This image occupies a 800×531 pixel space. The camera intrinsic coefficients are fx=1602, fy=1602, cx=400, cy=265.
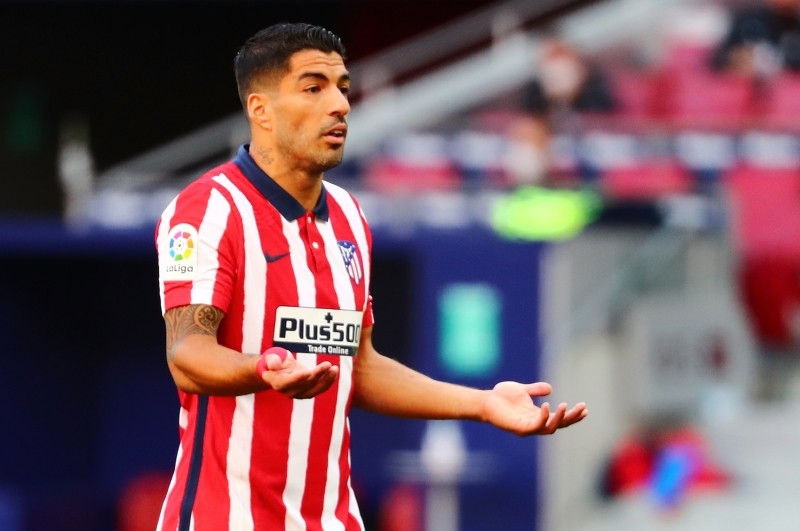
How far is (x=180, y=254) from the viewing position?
3.39 m

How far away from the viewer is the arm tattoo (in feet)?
10.9

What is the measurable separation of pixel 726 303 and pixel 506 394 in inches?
247

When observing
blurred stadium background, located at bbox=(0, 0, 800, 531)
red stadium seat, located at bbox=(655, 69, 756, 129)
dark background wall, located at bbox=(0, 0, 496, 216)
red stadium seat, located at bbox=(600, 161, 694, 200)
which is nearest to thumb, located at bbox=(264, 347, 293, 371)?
blurred stadium background, located at bbox=(0, 0, 800, 531)

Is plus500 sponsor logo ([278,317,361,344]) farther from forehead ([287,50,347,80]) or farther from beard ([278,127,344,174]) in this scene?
forehead ([287,50,347,80])

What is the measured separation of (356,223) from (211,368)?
0.73 metres

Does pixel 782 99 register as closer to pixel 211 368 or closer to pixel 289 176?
pixel 289 176

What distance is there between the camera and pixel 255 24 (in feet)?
60.8

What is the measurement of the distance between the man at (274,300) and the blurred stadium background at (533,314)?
4545 millimetres

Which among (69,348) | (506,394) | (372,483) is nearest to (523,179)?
(372,483)

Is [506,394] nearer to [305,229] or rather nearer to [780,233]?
[305,229]

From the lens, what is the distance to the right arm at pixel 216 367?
2.99 metres

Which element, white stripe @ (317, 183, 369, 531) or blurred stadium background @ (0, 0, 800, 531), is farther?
blurred stadium background @ (0, 0, 800, 531)

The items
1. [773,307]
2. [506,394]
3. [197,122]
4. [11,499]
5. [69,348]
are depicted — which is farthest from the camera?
[197,122]

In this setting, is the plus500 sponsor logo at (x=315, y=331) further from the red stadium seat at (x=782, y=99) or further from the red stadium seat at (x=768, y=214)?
the red stadium seat at (x=782, y=99)
